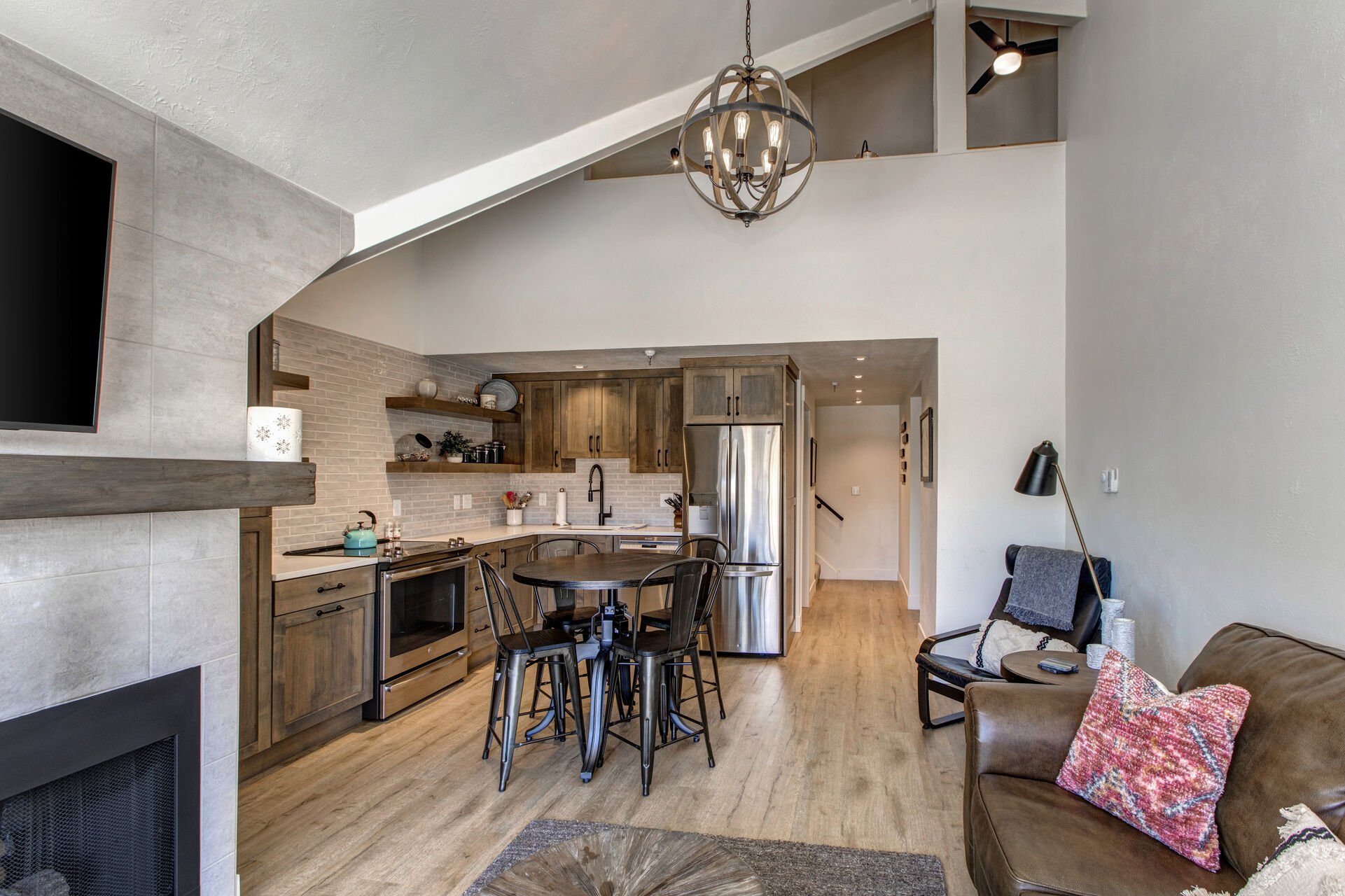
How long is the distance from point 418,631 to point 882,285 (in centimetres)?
355

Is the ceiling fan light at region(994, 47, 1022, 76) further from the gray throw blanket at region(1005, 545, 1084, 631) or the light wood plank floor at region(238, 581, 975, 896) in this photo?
the light wood plank floor at region(238, 581, 975, 896)

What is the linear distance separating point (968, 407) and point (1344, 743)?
3104 mm

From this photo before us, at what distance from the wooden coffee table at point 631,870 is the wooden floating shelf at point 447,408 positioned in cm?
372

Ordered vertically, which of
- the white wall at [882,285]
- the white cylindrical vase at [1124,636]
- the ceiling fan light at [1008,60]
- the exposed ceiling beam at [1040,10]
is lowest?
the white cylindrical vase at [1124,636]

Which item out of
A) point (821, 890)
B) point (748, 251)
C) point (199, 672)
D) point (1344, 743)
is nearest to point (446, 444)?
point (748, 251)

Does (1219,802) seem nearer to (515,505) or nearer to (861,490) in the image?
(515,505)

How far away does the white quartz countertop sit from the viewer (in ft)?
11.3

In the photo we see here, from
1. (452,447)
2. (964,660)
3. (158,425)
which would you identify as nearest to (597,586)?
(158,425)

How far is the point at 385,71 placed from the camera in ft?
7.50

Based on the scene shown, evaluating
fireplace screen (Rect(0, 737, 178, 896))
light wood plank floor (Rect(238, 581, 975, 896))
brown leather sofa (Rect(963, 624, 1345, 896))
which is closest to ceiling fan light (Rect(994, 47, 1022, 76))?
light wood plank floor (Rect(238, 581, 975, 896))

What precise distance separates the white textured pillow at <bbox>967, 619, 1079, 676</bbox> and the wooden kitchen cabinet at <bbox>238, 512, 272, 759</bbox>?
330 cm

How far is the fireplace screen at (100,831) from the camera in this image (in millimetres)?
1661

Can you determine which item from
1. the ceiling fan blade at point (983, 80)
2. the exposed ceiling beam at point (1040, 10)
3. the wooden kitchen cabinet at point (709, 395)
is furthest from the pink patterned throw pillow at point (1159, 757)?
the ceiling fan blade at point (983, 80)

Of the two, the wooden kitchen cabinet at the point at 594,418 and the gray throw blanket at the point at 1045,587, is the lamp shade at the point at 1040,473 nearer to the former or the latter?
the gray throw blanket at the point at 1045,587
